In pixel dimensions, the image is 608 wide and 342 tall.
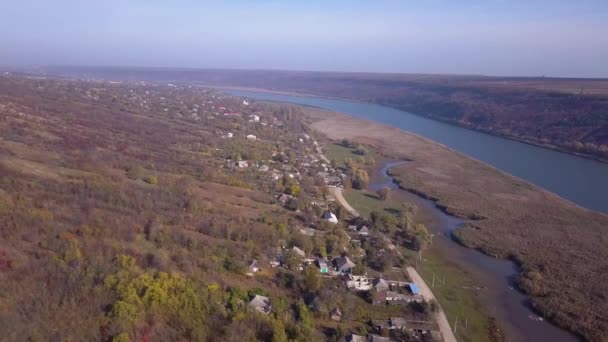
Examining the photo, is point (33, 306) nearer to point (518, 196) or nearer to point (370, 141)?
point (518, 196)

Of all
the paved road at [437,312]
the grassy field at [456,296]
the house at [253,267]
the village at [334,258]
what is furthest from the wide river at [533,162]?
the house at [253,267]

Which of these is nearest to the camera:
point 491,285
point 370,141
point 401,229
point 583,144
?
point 491,285

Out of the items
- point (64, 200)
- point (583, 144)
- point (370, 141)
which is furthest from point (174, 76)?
point (64, 200)

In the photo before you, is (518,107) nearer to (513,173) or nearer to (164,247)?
(513,173)

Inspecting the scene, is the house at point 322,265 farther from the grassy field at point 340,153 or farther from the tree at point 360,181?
the grassy field at point 340,153

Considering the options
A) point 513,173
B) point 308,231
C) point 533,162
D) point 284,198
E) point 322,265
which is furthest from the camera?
point 533,162

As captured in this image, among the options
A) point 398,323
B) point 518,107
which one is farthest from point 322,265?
point 518,107
